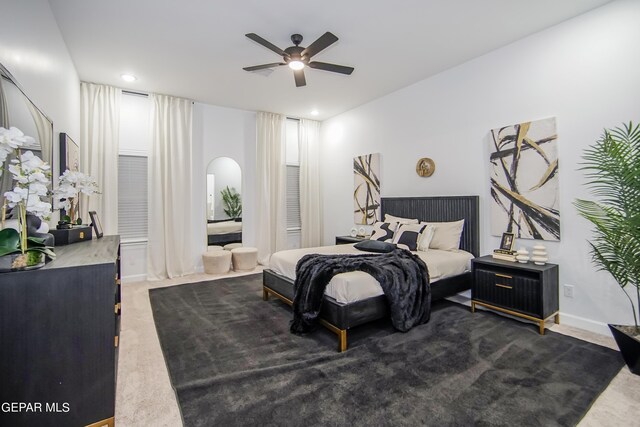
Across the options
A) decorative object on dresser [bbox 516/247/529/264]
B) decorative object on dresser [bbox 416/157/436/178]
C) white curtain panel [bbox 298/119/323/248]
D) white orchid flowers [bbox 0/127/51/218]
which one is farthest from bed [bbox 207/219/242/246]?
decorative object on dresser [bbox 516/247/529/264]

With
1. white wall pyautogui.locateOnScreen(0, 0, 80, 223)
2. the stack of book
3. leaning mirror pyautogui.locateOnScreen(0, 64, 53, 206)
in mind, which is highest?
white wall pyautogui.locateOnScreen(0, 0, 80, 223)

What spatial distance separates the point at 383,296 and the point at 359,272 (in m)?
0.33

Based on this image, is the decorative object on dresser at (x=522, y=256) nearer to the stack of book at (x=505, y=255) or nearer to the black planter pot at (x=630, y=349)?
the stack of book at (x=505, y=255)

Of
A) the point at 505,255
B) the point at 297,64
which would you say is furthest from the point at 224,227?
the point at 505,255

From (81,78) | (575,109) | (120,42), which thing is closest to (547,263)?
(575,109)

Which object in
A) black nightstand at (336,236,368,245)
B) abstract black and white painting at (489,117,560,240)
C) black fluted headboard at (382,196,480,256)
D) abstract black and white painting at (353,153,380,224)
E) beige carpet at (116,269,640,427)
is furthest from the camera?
abstract black and white painting at (353,153,380,224)

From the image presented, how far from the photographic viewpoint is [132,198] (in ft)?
16.1

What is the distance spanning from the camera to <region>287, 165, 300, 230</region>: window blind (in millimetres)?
6449

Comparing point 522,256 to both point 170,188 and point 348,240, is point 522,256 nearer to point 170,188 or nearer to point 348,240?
point 348,240

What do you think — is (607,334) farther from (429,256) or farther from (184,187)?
(184,187)

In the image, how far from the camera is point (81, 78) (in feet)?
14.2

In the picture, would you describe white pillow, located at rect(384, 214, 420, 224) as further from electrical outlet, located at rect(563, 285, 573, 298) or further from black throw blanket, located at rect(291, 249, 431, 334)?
electrical outlet, located at rect(563, 285, 573, 298)

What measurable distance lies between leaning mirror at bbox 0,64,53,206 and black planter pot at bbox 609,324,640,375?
4.06m

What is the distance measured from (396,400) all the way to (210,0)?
3504mm
